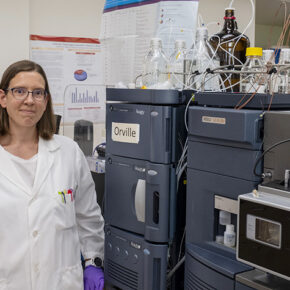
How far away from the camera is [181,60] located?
61.2 inches

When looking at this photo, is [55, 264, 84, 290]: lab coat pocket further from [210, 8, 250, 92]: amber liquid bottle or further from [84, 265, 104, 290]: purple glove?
[210, 8, 250, 92]: amber liquid bottle

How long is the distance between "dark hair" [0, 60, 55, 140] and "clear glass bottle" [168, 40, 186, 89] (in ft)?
1.49

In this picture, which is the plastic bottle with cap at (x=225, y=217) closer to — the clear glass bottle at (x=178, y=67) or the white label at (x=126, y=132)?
the white label at (x=126, y=132)

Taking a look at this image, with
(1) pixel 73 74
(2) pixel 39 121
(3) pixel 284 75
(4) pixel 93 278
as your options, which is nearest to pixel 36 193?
(2) pixel 39 121

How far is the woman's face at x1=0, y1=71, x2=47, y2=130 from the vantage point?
4.74 feet

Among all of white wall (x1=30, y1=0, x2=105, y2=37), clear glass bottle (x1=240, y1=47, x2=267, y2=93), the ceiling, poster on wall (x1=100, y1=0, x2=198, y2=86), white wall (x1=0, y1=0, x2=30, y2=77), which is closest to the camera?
clear glass bottle (x1=240, y1=47, x2=267, y2=93)

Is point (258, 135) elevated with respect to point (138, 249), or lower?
elevated

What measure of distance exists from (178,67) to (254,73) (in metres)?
0.35

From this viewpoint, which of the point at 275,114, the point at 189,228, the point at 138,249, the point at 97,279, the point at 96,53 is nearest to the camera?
the point at 275,114

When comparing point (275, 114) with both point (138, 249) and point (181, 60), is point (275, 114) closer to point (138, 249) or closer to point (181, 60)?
point (181, 60)

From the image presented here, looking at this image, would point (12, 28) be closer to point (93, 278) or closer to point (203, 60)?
point (203, 60)

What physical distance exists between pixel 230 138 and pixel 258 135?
0.07 metres

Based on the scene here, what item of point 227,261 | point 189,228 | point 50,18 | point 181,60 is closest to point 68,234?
point 189,228

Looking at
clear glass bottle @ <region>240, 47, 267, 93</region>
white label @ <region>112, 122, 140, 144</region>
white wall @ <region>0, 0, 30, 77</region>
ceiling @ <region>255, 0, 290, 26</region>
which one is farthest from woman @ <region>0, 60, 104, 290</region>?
ceiling @ <region>255, 0, 290, 26</region>
